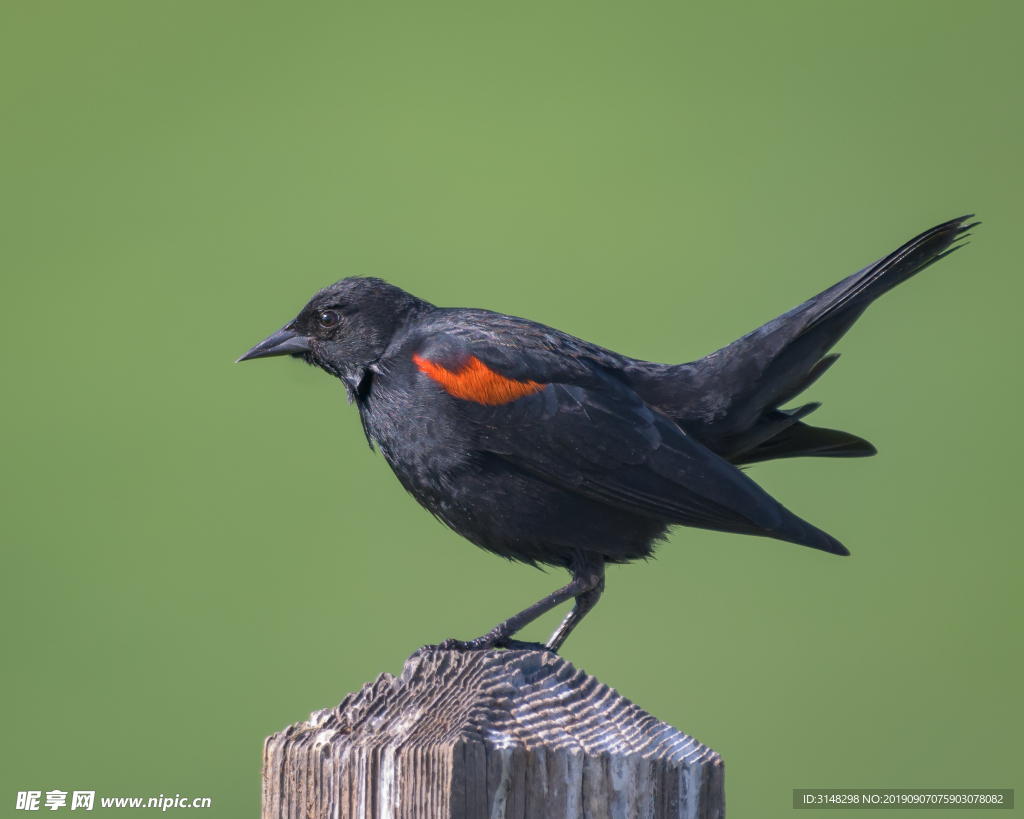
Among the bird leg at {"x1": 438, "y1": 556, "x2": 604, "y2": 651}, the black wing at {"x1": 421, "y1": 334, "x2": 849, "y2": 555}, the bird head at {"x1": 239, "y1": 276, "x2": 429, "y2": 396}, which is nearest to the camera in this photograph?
the bird leg at {"x1": 438, "y1": 556, "x2": 604, "y2": 651}

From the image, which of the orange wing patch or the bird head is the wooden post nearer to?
the orange wing patch

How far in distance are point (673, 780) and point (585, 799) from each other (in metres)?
0.22

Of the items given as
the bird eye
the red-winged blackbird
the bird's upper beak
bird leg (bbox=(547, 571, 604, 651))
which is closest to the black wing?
the red-winged blackbird

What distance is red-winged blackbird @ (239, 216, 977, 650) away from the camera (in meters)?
3.89

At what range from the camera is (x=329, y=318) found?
4.44 m

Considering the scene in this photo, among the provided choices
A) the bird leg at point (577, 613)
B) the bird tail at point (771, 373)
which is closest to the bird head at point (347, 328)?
the bird tail at point (771, 373)

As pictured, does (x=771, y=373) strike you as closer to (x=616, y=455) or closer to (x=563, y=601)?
(x=616, y=455)

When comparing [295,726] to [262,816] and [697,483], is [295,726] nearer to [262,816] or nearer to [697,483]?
[262,816]

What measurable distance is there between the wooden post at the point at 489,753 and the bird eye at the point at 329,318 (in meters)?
2.19

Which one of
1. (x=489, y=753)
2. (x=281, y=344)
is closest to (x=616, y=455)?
(x=281, y=344)

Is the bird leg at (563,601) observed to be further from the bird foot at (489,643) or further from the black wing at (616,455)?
the black wing at (616,455)

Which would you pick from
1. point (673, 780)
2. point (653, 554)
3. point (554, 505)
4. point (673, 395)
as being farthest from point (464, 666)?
point (673, 395)

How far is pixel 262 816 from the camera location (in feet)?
8.07

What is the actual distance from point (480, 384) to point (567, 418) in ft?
1.19
